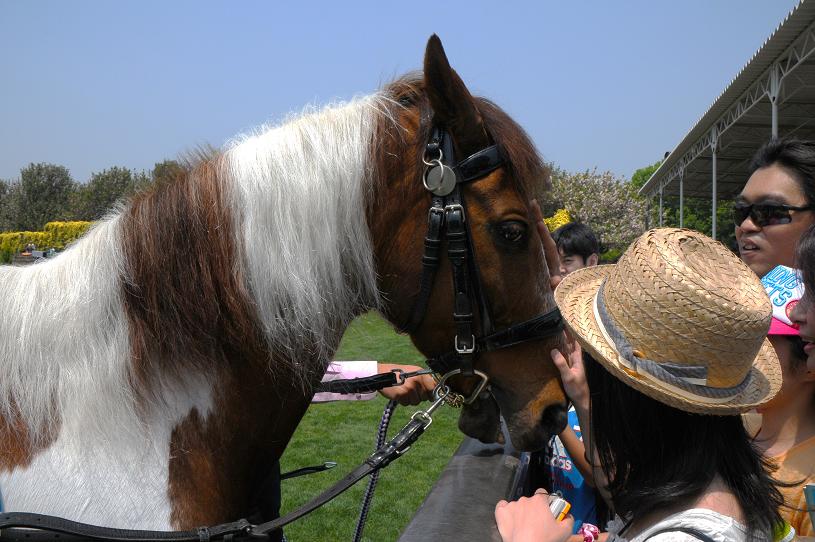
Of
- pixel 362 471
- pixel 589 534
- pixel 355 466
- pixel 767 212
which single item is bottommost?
pixel 355 466

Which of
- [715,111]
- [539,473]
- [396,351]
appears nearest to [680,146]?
[715,111]

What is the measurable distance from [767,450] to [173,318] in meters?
1.96

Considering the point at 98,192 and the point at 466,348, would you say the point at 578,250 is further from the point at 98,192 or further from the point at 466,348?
the point at 98,192

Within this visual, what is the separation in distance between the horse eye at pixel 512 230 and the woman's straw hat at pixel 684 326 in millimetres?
664

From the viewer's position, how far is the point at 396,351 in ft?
44.4

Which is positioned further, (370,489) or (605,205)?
(605,205)

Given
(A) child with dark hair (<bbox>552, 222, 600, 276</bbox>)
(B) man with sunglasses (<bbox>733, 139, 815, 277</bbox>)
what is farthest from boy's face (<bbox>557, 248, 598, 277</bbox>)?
(B) man with sunglasses (<bbox>733, 139, 815, 277</bbox>)

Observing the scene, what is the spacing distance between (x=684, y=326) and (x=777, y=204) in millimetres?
1854

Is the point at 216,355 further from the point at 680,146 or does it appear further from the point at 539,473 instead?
the point at 680,146

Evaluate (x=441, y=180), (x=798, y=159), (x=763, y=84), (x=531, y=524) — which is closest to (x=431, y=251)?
(x=441, y=180)

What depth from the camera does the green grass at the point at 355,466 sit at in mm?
5719

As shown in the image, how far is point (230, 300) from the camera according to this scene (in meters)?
1.89

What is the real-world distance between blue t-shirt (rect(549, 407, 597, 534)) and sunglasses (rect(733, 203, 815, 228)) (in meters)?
1.23

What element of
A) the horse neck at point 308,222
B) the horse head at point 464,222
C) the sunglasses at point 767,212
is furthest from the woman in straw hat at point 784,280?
the horse neck at point 308,222
